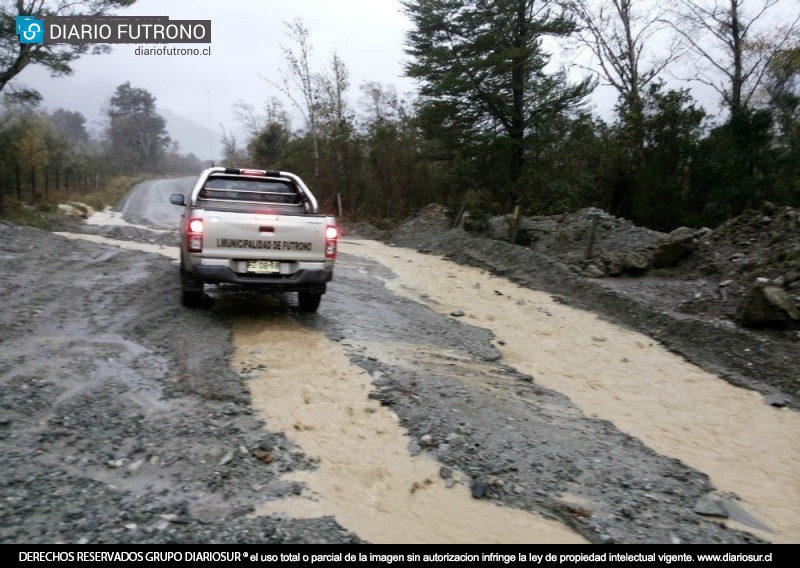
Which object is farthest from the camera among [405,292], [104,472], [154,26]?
[154,26]

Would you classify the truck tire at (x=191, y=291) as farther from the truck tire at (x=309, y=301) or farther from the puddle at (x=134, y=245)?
the puddle at (x=134, y=245)

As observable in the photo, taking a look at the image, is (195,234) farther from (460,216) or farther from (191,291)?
(460,216)

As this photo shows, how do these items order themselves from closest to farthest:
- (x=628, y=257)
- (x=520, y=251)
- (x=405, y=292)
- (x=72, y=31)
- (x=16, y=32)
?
(x=405, y=292)
(x=628, y=257)
(x=520, y=251)
(x=16, y=32)
(x=72, y=31)

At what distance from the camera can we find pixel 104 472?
12.2 ft

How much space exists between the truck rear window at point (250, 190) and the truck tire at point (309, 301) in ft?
5.13

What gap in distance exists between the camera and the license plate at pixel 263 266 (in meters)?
6.82

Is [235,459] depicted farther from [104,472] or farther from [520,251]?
[520,251]

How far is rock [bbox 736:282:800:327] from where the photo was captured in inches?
334

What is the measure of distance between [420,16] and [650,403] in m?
19.8

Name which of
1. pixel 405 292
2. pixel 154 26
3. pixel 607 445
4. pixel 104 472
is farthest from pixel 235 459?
pixel 154 26

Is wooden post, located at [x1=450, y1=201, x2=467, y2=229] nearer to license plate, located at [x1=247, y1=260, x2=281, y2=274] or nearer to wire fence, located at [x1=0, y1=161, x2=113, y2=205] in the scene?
license plate, located at [x1=247, y1=260, x2=281, y2=274]

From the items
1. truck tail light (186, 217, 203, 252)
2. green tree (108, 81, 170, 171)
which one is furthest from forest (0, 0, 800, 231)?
green tree (108, 81, 170, 171)

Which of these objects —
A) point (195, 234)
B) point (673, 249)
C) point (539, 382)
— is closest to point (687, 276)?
point (673, 249)

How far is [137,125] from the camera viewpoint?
287 feet
